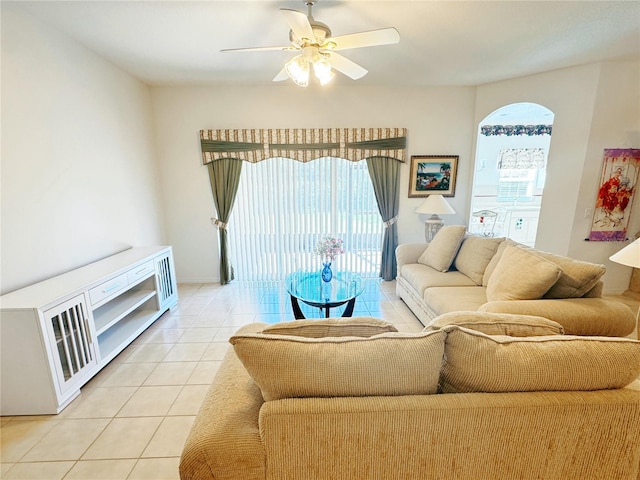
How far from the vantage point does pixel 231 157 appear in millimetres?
3740

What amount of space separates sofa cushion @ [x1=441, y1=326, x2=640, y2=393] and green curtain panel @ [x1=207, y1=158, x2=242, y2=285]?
3.44 metres

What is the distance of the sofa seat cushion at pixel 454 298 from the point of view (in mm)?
2182

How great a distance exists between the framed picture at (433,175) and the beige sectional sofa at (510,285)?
111 cm

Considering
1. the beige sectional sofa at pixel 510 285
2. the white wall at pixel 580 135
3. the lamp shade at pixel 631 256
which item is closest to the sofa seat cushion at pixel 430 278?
the beige sectional sofa at pixel 510 285

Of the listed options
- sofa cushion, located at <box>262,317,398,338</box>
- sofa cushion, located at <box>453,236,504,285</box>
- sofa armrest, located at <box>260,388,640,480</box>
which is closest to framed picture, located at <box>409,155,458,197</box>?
sofa cushion, located at <box>453,236,504,285</box>

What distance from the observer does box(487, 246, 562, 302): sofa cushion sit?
72.9 inches

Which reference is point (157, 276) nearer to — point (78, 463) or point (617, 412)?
point (78, 463)

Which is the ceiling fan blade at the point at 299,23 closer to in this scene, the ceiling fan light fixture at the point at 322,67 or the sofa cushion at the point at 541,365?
the ceiling fan light fixture at the point at 322,67

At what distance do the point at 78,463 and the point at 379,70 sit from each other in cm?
401

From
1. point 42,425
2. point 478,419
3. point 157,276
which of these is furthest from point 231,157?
point 478,419

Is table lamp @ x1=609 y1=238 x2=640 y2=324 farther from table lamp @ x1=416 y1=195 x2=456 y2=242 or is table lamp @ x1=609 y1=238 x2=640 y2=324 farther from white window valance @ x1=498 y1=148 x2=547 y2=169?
white window valance @ x1=498 y1=148 x2=547 y2=169

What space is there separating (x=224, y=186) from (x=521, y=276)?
343cm

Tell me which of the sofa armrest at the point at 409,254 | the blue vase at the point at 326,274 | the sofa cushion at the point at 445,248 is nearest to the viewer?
the blue vase at the point at 326,274

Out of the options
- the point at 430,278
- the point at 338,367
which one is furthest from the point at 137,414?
the point at 430,278
